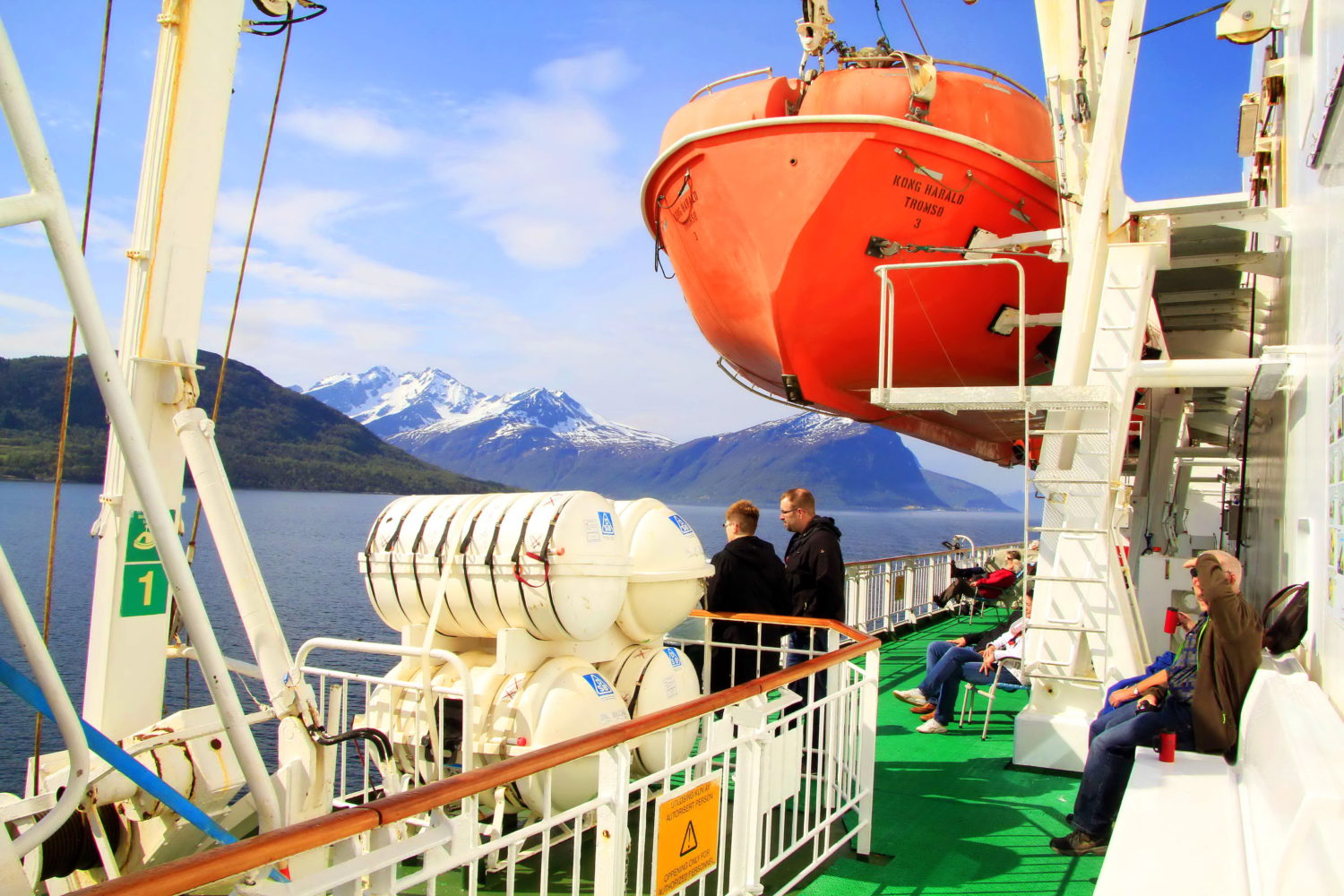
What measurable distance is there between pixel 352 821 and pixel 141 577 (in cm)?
230

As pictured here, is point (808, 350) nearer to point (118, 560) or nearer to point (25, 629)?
point (118, 560)

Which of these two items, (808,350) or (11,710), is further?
(11,710)

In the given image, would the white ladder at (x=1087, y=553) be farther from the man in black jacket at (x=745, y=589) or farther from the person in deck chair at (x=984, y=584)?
the person in deck chair at (x=984, y=584)

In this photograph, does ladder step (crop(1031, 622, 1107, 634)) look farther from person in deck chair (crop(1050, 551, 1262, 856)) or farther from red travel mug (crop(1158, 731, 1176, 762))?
red travel mug (crop(1158, 731, 1176, 762))

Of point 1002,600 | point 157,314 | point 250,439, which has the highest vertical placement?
point 250,439

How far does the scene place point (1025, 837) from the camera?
4484 millimetres

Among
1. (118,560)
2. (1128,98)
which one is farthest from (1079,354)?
(118,560)

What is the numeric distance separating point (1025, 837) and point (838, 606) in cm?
161

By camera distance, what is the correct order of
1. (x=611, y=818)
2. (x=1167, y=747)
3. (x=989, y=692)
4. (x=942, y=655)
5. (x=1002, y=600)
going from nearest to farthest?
(x=611, y=818), (x=1167, y=747), (x=942, y=655), (x=989, y=692), (x=1002, y=600)

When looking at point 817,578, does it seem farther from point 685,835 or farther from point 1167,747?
point 685,835

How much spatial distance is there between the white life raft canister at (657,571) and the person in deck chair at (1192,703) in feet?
6.43

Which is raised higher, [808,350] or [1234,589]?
[808,350]

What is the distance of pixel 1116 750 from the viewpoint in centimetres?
401

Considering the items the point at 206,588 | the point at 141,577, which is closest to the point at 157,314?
the point at 141,577
